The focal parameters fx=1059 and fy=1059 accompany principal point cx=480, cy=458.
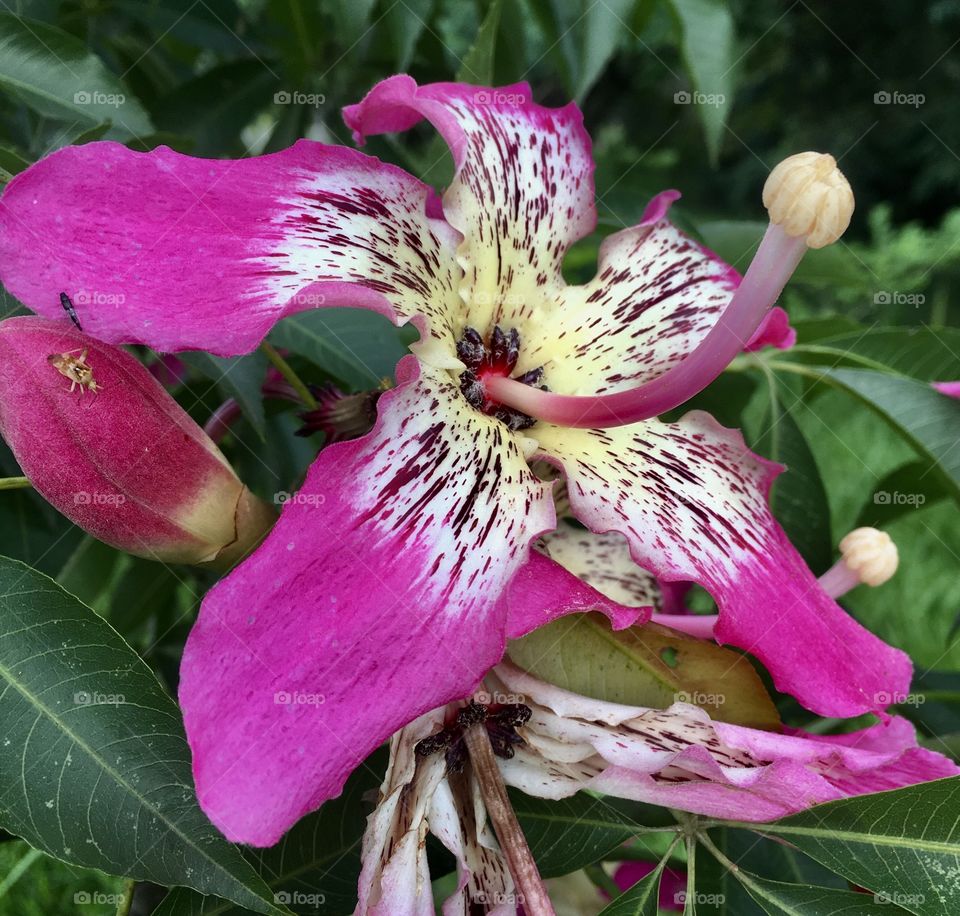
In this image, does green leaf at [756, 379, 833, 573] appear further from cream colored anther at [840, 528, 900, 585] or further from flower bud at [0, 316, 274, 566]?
flower bud at [0, 316, 274, 566]

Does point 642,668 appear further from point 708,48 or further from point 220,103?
point 220,103

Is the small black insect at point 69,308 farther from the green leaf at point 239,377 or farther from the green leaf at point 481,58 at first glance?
the green leaf at point 481,58

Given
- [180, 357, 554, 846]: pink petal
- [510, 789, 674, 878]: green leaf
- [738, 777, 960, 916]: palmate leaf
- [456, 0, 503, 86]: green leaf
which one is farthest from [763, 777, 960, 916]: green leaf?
[456, 0, 503, 86]: green leaf

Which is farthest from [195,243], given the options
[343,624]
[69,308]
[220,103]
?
[220,103]

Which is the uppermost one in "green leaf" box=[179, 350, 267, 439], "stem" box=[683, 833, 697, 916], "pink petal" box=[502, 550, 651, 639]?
"green leaf" box=[179, 350, 267, 439]

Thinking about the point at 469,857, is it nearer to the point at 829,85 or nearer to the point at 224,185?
the point at 224,185

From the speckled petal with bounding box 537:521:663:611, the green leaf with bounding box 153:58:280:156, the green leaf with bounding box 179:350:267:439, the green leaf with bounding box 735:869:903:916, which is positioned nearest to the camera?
the green leaf with bounding box 735:869:903:916
